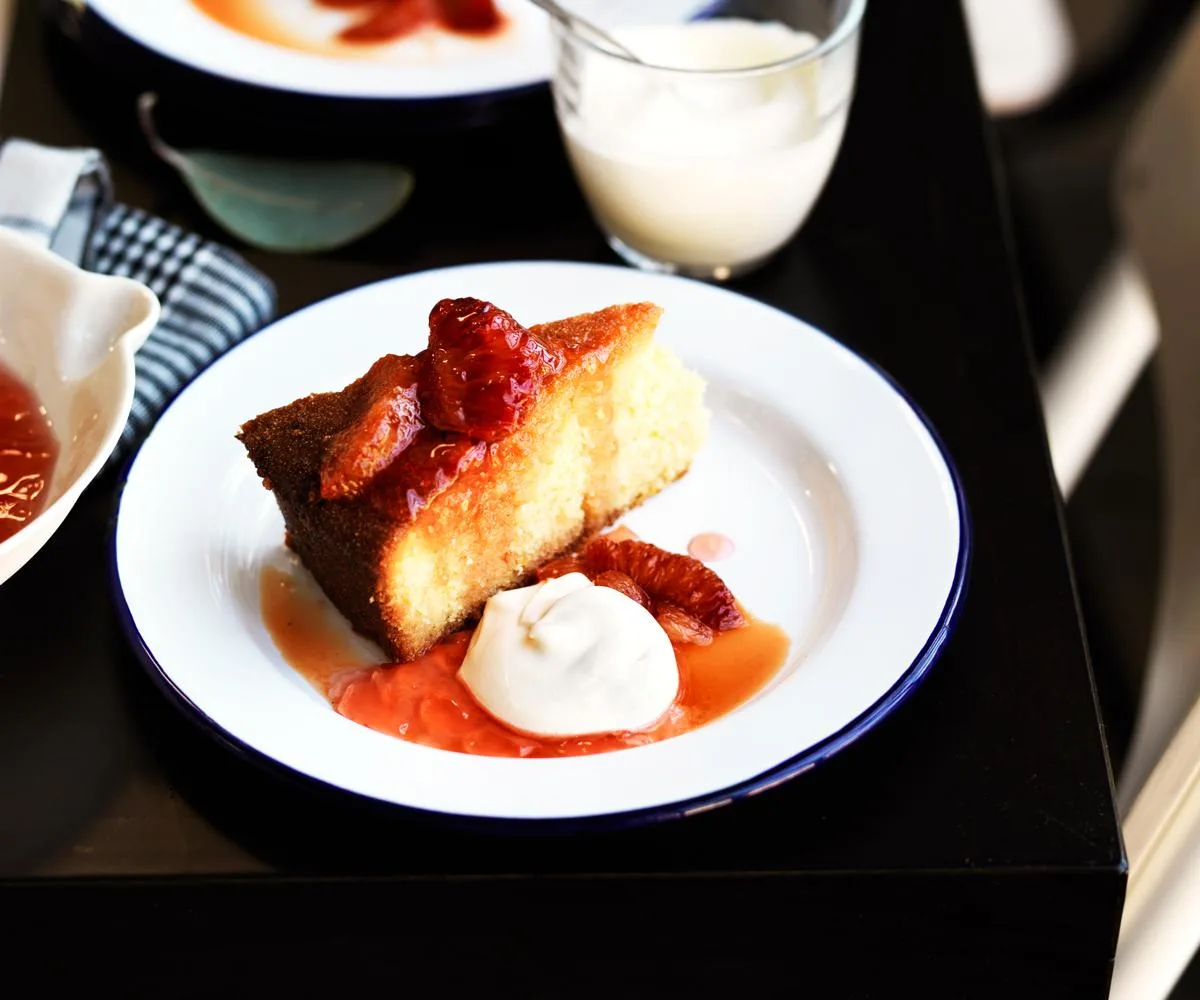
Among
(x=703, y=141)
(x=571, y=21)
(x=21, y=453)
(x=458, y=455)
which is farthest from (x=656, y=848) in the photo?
(x=571, y=21)

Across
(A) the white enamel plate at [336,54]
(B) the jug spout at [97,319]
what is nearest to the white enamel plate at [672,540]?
(B) the jug spout at [97,319]

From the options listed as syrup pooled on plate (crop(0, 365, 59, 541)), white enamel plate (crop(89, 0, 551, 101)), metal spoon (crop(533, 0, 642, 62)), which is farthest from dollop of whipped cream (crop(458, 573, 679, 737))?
white enamel plate (crop(89, 0, 551, 101))

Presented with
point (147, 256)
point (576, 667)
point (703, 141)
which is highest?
point (703, 141)

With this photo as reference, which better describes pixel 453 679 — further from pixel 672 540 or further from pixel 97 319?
pixel 97 319

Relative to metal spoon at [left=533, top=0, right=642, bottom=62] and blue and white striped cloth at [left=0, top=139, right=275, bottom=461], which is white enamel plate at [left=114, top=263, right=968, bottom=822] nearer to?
blue and white striped cloth at [left=0, top=139, right=275, bottom=461]

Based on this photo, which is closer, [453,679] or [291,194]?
[453,679]

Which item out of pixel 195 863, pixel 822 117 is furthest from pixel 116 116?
pixel 195 863
